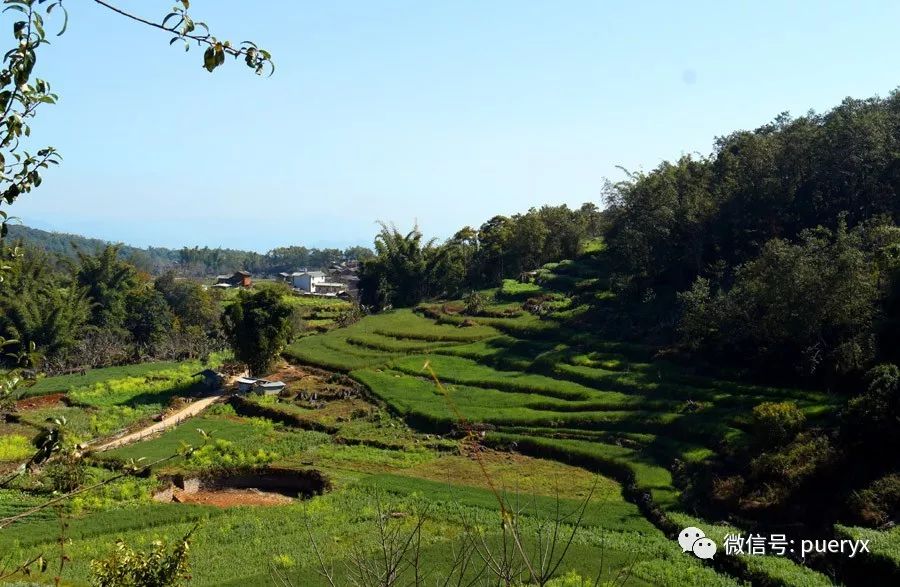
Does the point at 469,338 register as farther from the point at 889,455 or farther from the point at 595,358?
the point at 889,455

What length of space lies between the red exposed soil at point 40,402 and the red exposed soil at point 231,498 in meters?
16.9

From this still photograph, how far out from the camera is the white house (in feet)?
371

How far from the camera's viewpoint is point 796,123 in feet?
160

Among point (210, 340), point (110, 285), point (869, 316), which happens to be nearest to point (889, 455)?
point (869, 316)

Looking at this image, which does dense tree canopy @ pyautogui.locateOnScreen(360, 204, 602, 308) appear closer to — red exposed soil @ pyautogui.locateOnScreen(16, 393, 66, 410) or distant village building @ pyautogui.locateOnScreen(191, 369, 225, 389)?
distant village building @ pyautogui.locateOnScreen(191, 369, 225, 389)

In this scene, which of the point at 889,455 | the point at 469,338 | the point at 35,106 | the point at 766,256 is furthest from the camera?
the point at 469,338

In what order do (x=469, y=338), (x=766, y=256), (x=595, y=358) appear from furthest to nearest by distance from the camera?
(x=469, y=338) < (x=595, y=358) < (x=766, y=256)

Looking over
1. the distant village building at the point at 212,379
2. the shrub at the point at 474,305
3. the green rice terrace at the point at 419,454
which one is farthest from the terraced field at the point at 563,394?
the distant village building at the point at 212,379

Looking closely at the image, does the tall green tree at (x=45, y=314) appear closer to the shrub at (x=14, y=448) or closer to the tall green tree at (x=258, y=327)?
the tall green tree at (x=258, y=327)

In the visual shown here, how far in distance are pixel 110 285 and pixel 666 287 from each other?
4611 centimetres

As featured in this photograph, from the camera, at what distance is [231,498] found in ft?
95.6

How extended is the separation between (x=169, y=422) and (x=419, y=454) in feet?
49.5

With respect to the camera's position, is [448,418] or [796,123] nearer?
[448,418]

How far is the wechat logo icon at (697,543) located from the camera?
20203 millimetres
